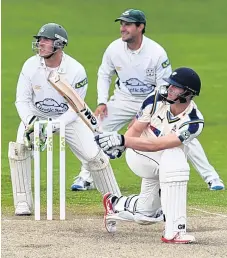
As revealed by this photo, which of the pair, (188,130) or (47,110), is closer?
(188,130)

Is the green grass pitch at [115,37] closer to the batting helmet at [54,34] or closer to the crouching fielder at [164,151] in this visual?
the crouching fielder at [164,151]

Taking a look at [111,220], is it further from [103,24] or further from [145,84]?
[103,24]

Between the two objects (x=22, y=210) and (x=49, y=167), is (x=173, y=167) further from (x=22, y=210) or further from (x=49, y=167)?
(x=22, y=210)

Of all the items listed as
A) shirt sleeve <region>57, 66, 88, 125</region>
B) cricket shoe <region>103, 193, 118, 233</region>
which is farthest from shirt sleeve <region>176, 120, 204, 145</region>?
shirt sleeve <region>57, 66, 88, 125</region>

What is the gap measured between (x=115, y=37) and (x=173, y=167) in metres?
16.5

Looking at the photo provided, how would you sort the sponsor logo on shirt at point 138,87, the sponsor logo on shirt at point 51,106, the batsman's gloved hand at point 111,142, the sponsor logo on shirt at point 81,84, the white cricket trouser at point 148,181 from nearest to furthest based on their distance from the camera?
the batsman's gloved hand at point 111,142, the white cricket trouser at point 148,181, the sponsor logo on shirt at point 81,84, the sponsor logo on shirt at point 51,106, the sponsor logo on shirt at point 138,87

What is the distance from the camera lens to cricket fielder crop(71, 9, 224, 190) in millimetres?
10641

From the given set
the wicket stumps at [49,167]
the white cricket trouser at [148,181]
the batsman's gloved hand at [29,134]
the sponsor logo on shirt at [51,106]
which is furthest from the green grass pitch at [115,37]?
the white cricket trouser at [148,181]

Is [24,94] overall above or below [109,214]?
above

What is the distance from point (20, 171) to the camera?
30.4 ft

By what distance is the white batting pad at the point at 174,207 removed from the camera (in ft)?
26.0

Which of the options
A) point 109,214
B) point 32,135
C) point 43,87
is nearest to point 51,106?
point 43,87

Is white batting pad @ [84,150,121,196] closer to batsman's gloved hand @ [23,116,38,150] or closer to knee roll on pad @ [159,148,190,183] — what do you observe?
batsman's gloved hand @ [23,116,38,150]

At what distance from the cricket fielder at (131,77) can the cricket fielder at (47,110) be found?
1.33 metres
